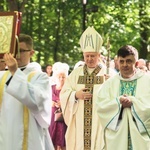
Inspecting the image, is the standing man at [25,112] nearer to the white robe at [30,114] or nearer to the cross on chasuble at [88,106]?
the white robe at [30,114]

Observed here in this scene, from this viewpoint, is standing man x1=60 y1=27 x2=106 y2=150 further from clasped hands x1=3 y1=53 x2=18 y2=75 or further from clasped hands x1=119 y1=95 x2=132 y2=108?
clasped hands x1=3 y1=53 x2=18 y2=75

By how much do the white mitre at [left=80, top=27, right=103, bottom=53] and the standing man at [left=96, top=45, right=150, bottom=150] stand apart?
1.85m

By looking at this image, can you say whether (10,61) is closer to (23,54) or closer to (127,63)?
(23,54)

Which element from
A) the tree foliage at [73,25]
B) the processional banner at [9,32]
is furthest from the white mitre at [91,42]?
the tree foliage at [73,25]

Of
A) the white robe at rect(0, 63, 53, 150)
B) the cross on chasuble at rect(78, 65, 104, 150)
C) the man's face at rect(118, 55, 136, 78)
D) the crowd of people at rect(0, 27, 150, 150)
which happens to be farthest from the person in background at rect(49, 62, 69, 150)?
the white robe at rect(0, 63, 53, 150)

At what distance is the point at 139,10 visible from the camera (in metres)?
29.6

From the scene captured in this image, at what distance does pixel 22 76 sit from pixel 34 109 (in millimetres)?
416

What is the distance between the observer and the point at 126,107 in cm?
801

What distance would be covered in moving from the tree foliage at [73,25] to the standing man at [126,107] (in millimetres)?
18168

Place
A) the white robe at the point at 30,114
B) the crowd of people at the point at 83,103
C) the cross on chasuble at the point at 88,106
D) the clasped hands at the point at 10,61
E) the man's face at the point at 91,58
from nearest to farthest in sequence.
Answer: the clasped hands at the point at 10,61, the white robe at the point at 30,114, the crowd of people at the point at 83,103, the man's face at the point at 91,58, the cross on chasuble at the point at 88,106

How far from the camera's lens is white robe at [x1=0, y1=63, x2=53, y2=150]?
22.9ft

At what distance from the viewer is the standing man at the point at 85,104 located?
9.98 metres

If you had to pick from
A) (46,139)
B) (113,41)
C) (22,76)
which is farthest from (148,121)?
(113,41)

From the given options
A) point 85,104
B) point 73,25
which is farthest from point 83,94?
point 73,25
